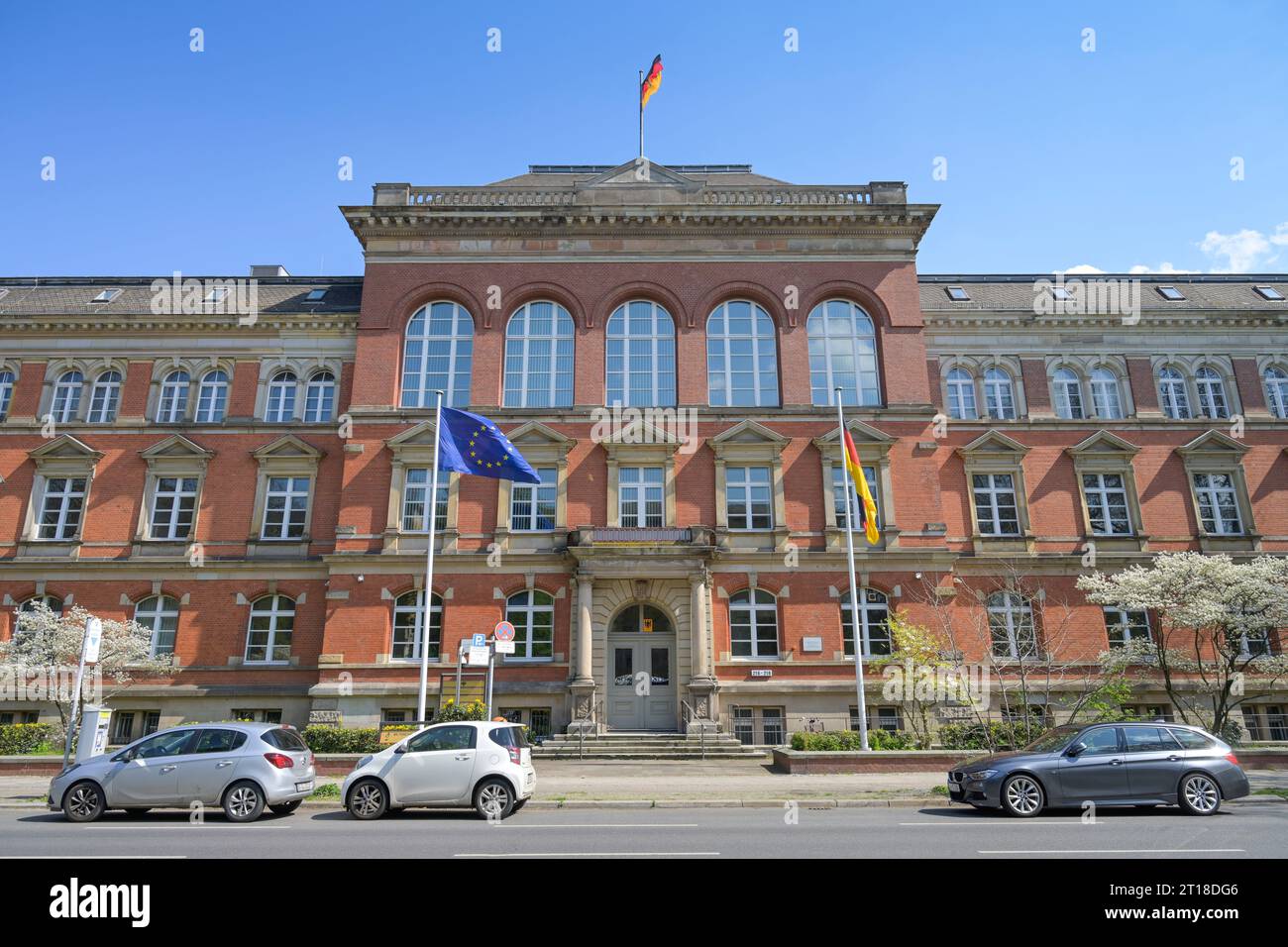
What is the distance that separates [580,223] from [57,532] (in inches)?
908

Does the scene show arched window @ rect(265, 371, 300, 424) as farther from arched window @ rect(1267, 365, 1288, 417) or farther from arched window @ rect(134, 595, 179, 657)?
arched window @ rect(1267, 365, 1288, 417)

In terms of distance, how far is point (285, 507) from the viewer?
2978 cm

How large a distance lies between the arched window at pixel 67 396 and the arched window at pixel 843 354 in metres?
29.0

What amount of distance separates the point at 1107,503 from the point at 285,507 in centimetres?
3166

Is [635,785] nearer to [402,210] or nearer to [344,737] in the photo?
[344,737]

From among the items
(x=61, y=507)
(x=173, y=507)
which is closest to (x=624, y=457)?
(x=173, y=507)

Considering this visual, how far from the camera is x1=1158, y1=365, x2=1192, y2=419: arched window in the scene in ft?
104

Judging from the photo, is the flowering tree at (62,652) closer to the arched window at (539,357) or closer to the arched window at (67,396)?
the arched window at (67,396)

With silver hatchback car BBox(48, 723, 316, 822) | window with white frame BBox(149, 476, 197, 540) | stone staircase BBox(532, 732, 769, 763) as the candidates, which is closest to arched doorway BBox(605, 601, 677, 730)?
stone staircase BBox(532, 732, 769, 763)

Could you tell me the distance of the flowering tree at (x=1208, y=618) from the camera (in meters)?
23.3

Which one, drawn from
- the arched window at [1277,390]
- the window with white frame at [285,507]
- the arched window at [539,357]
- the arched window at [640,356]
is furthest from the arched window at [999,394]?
the window with white frame at [285,507]

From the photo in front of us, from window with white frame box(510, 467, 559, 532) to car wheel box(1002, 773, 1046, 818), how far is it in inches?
720

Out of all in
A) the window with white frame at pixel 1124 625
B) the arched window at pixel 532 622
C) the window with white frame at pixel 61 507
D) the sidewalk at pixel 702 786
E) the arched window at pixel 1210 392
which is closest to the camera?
the sidewalk at pixel 702 786

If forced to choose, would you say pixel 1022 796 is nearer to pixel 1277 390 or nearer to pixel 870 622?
pixel 870 622
